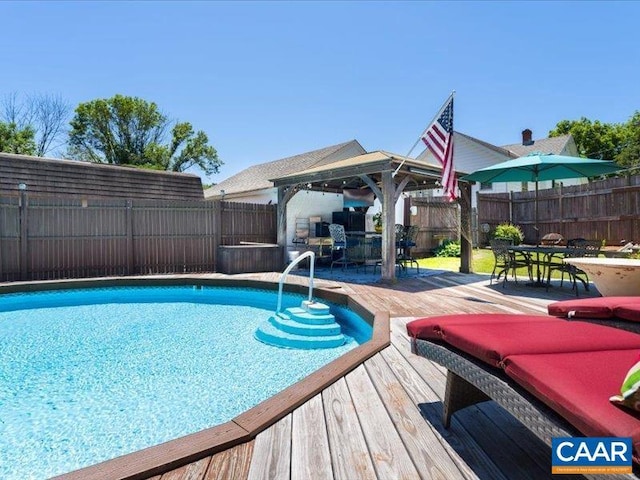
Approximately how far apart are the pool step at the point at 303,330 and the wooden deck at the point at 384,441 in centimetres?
202

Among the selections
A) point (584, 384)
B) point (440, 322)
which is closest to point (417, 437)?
point (440, 322)

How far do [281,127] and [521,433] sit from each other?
21.2m

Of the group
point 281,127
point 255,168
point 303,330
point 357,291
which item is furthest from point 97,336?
point 281,127

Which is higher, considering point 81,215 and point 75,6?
point 75,6

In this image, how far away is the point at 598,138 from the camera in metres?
27.5

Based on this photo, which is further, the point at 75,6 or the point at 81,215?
the point at 75,6

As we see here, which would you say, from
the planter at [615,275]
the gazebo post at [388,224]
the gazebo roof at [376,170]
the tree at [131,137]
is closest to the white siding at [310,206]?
the gazebo roof at [376,170]

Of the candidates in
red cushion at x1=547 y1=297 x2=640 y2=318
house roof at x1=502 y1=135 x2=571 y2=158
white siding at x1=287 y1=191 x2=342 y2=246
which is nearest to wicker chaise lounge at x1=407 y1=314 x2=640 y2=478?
red cushion at x1=547 y1=297 x2=640 y2=318

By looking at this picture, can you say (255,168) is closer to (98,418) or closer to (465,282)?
(465,282)

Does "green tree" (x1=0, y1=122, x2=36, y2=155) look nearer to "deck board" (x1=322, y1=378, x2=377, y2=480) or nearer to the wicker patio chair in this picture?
"deck board" (x1=322, y1=378, x2=377, y2=480)

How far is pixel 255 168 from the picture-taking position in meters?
19.3

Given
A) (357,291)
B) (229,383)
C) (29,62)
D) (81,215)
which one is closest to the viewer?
(229,383)

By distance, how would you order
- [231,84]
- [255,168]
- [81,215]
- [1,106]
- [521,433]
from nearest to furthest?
[521,433] < [81,215] < [231,84] < [255,168] < [1,106]

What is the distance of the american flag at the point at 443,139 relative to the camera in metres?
6.85
